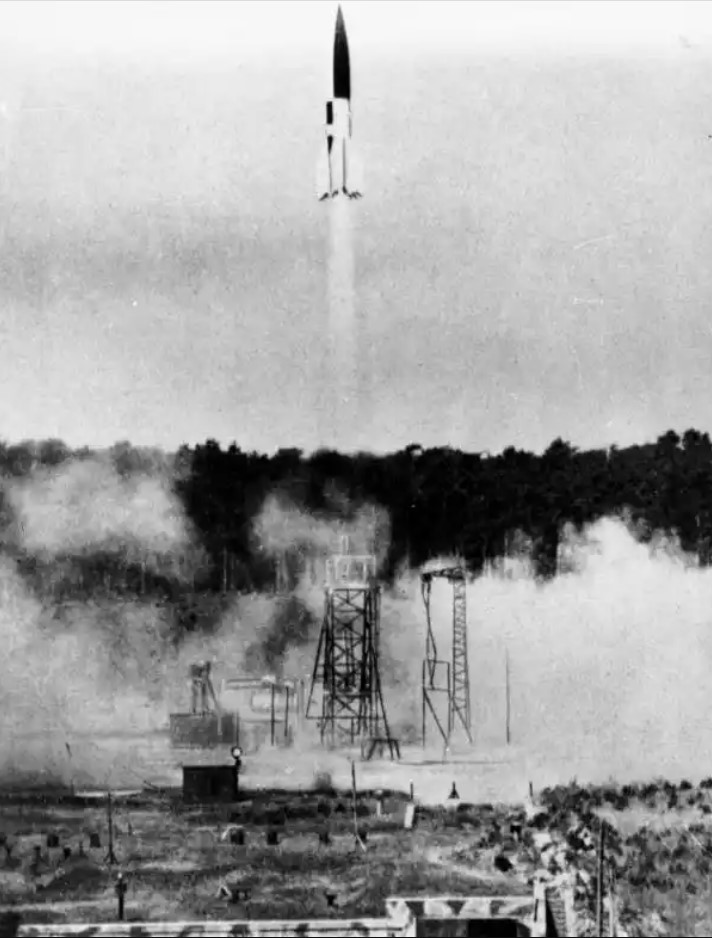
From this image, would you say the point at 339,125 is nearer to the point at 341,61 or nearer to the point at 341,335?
the point at 341,61

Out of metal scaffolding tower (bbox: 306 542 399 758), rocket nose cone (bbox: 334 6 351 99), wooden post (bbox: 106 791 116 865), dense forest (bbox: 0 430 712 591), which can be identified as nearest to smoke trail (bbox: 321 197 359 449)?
dense forest (bbox: 0 430 712 591)

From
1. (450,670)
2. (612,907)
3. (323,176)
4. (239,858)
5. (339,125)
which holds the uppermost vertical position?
(339,125)

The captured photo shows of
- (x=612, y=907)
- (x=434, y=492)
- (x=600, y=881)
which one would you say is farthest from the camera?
(x=434, y=492)

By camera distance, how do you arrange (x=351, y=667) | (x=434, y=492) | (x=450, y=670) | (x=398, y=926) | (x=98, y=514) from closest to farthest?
(x=398, y=926) → (x=450, y=670) → (x=351, y=667) → (x=434, y=492) → (x=98, y=514)

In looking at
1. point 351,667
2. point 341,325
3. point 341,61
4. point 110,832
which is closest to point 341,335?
point 341,325

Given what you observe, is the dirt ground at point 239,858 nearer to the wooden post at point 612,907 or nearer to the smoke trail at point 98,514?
the wooden post at point 612,907
